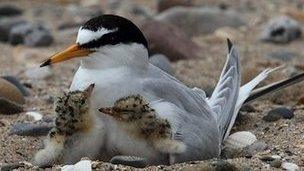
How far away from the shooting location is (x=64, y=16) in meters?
8.70

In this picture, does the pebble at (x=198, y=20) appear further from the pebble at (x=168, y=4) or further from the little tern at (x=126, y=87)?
the little tern at (x=126, y=87)

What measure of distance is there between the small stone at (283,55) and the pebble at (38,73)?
1773mm

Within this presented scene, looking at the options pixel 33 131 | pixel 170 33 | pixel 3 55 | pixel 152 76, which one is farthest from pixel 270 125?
pixel 3 55

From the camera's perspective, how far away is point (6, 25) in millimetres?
7633

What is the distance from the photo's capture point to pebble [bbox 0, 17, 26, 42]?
24.7ft

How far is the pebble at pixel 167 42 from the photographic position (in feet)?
22.0

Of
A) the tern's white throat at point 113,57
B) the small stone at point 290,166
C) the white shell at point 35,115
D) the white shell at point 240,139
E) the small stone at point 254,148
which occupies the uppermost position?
the tern's white throat at point 113,57

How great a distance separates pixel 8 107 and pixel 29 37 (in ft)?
8.29

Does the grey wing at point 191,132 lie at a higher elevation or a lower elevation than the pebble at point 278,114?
higher

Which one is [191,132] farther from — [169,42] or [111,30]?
[169,42]

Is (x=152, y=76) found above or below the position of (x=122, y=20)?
below

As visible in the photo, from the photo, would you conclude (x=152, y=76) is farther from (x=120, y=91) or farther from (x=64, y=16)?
(x=64, y=16)

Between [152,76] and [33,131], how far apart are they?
2.50ft

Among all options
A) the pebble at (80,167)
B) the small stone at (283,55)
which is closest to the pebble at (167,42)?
the small stone at (283,55)
